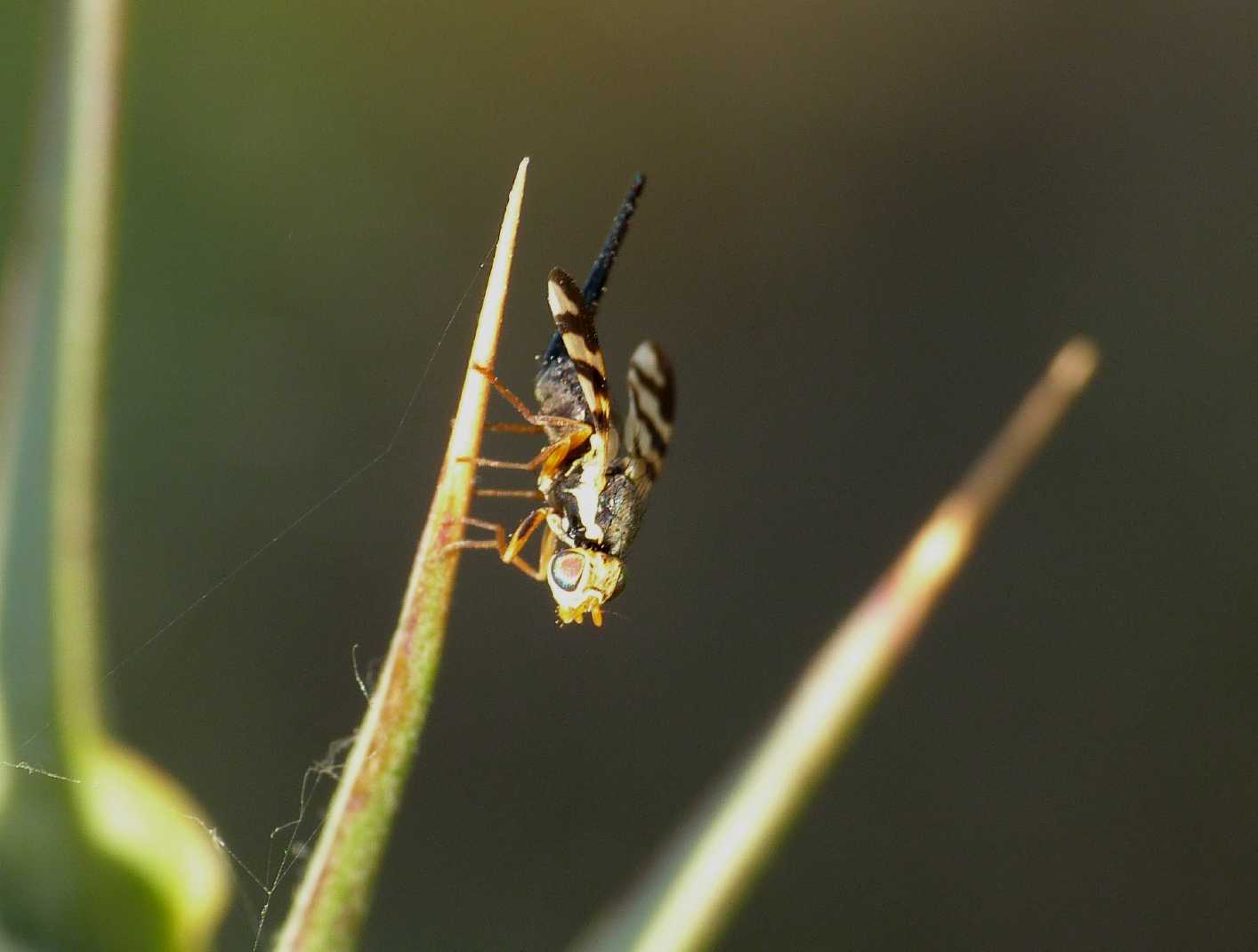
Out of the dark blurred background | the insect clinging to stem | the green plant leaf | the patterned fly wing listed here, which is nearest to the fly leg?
the insect clinging to stem

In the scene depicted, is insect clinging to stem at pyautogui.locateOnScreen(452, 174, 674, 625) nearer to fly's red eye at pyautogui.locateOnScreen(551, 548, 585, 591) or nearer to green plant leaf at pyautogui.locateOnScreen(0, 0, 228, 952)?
fly's red eye at pyautogui.locateOnScreen(551, 548, 585, 591)

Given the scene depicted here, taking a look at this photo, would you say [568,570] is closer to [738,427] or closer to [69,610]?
[69,610]

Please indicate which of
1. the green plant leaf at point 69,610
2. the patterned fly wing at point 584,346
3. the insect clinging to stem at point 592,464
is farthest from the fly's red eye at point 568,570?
the green plant leaf at point 69,610

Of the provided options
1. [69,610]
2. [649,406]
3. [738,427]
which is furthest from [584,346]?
[738,427]

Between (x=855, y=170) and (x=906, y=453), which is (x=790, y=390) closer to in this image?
(x=906, y=453)

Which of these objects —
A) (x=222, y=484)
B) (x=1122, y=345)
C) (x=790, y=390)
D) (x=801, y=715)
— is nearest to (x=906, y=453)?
(x=790, y=390)

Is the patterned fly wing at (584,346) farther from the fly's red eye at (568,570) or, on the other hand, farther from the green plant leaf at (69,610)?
the green plant leaf at (69,610)
